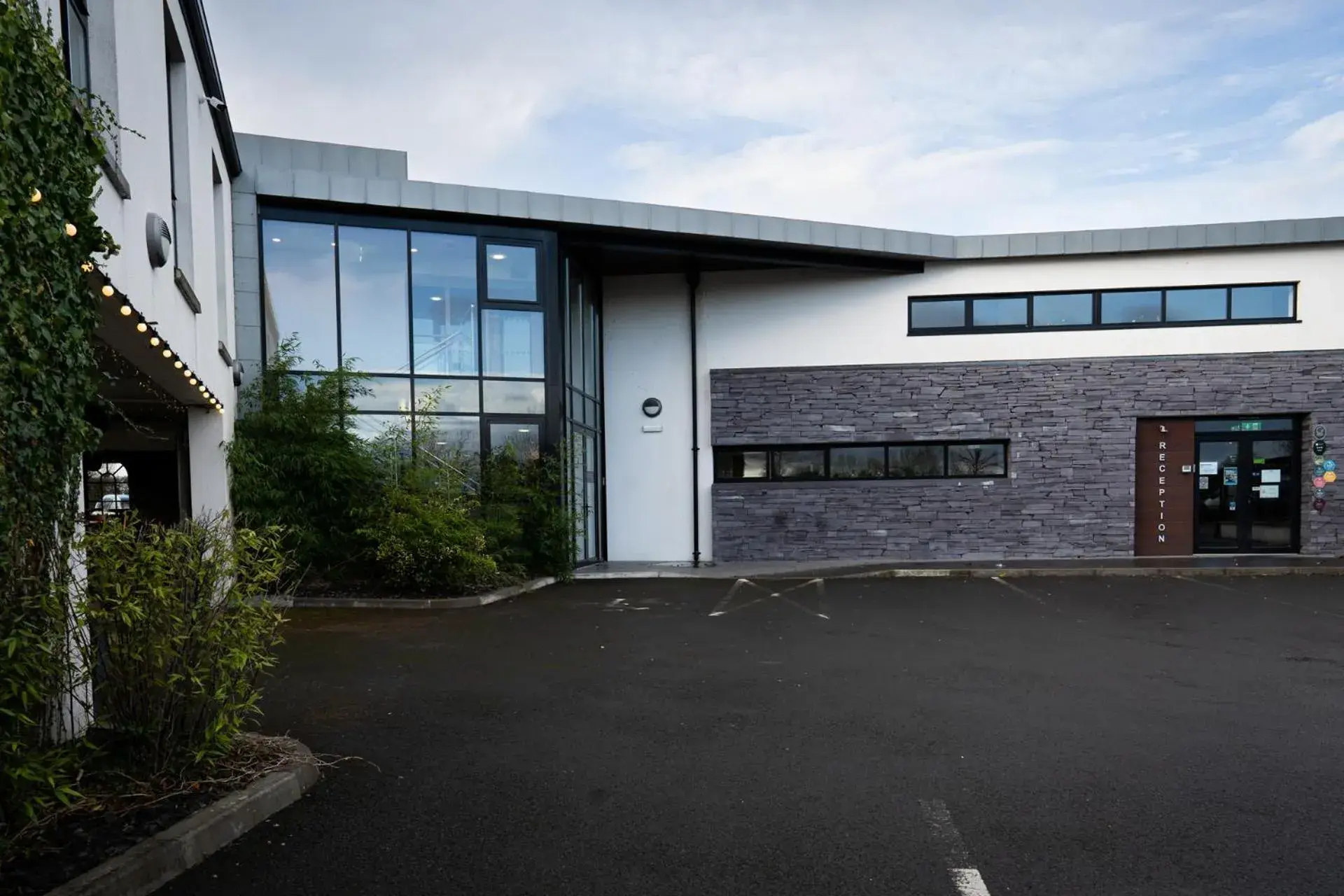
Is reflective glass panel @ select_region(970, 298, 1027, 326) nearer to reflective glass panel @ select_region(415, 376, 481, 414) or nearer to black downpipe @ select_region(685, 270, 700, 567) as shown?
black downpipe @ select_region(685, 270, 700, 567)

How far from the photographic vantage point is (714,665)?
22.4 ft

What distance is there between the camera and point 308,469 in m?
10.8

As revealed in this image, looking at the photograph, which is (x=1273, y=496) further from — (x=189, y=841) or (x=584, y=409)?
(x=189, y=841)

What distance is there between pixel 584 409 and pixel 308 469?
510 centimetres

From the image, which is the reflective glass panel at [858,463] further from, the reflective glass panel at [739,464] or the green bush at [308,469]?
the green bush at [308,469]

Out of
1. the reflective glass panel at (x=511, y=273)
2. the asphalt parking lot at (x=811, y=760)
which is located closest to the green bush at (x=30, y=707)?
the asphalt parking lot at (x=811, y=760)

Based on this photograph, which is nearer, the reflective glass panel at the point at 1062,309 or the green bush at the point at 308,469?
the green bush at the point at 308,469

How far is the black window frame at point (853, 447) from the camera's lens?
580 inches

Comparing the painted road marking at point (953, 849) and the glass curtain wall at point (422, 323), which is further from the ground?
the glass curtain wall at point (422, 323)

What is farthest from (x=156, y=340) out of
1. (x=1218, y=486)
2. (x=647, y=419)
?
(x=1218, y=486)

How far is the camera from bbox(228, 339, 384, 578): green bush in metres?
10.5

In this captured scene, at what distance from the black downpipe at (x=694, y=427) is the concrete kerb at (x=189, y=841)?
37.1 ft

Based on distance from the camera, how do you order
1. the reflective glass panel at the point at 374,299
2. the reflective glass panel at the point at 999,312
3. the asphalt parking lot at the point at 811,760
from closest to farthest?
the asphalt parking lot at the point at 811,760
the reflective glass panel at the point at 374,299
the reflective glass panel at the point at 999,312

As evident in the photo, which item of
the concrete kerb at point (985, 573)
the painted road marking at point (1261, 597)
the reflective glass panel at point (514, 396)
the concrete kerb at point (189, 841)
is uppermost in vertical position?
the reflective glass panel at point (514, 396)
